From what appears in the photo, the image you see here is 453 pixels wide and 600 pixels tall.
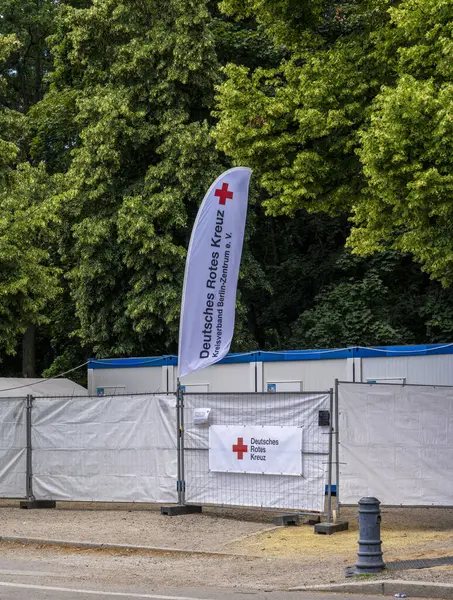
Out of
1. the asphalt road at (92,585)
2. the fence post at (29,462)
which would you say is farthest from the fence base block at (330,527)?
the fence post at (29,462)

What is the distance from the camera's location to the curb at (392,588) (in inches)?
374

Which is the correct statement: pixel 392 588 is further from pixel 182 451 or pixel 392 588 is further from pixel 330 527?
pixel 182 451

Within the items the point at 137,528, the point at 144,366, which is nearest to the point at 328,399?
the point at 137,528

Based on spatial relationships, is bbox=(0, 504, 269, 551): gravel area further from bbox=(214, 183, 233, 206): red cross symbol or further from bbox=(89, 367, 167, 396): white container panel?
bbox=(89, 367, 167, 396): white container panel

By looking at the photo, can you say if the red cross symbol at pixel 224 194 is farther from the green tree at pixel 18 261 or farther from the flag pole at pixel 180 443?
the green tree at pixel 18 261

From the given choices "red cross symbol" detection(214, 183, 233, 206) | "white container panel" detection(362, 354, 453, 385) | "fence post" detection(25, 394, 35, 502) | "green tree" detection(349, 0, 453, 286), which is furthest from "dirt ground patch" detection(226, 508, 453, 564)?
"red cross symbol" detection(214, 183, 233, 206)

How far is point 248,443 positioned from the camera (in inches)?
611

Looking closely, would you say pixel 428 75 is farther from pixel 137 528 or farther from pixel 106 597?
pixel 106 597

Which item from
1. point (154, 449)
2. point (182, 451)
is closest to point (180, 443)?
point (182, 451)

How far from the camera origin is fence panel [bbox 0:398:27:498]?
18.5 metres

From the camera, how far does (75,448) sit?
17.8 meters

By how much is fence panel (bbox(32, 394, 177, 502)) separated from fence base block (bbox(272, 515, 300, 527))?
206 cm

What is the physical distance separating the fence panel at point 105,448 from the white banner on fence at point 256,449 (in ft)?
3.25

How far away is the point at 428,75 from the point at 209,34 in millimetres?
13231
